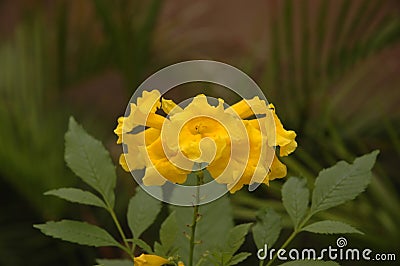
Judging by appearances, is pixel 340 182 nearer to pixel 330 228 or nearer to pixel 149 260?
pixel 330 228

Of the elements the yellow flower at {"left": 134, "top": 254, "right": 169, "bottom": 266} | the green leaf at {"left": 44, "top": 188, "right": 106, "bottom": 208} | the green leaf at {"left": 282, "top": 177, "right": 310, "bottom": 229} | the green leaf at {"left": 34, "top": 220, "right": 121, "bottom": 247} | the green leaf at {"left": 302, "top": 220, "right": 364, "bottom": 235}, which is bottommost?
the yellow flower at {"left": 134, "top": 254, "right": 169, "bottom": 266}

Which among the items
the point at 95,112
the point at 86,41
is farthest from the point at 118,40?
the point at 95,112

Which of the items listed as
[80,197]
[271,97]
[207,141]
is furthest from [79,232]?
[271,97]

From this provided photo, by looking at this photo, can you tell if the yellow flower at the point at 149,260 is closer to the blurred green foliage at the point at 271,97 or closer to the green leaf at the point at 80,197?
the green leaf at the point at 80,197

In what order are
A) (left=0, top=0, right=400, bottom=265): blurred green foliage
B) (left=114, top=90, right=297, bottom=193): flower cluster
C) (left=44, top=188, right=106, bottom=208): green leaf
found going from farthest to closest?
(left=0, top=0, right=400, bottom=265): blurred green foliage, (left=44, top=188, right=106, bottom=208): green leaf, (left=114, top=90, right=297, bottom=193): flower cluster

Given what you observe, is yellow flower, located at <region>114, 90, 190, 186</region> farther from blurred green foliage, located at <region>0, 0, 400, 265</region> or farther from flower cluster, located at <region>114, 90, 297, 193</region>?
blurred green foliage, located at <region>0, 0, 400, 265</region>

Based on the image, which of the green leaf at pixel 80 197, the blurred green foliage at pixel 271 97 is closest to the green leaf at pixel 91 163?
the green leaf at pixel 80 197

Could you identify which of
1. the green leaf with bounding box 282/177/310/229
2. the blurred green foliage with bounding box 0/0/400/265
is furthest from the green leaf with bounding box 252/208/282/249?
the blurred green foliage with bounding box 0/0/400/265
